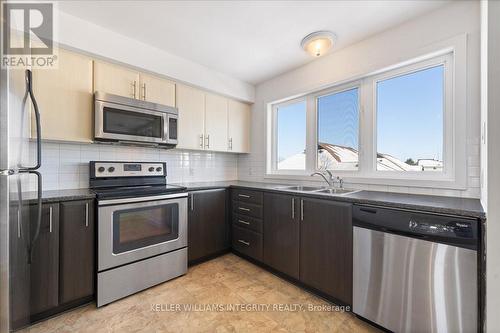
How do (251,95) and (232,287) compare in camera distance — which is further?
(251,95)

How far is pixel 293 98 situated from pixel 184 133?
60.9 inches

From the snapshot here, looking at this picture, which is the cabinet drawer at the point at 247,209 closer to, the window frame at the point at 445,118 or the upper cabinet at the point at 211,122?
the upper cabinet at the point at 211,122

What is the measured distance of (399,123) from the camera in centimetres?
208

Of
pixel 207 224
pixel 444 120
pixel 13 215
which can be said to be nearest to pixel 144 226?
pixel 207 224

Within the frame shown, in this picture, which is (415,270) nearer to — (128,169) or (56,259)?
(56,259)

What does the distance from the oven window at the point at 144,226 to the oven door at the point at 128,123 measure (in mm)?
723

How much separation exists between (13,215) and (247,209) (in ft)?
6.33

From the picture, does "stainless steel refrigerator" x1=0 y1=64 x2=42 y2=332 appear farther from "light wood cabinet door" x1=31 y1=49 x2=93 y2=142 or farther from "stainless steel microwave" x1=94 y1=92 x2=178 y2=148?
"stainless steel microwave" x1=94 y1=92 x2=178 y2=148

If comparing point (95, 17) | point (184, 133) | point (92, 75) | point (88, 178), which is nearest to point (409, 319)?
point (184, 133)

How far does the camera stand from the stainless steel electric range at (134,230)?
5.93ft

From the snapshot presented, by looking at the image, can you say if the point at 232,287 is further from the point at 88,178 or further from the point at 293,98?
the point at 293,98

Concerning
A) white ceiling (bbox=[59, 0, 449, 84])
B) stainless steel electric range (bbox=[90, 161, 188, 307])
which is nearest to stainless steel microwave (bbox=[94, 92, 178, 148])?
stainless steel electric range (bbox=[90, 161, 188, 307])

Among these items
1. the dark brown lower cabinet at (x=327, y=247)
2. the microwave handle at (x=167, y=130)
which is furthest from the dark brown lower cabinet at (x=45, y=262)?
the dark brown lower cabinet at (x=327, y=247)

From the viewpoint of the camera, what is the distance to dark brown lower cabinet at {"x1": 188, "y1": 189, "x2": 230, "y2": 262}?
8.13ft
